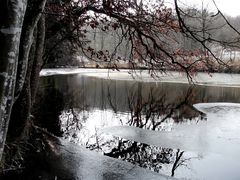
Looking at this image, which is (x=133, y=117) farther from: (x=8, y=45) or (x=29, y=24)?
(x=8, y=45)

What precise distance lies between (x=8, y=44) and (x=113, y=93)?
1667 centimetres

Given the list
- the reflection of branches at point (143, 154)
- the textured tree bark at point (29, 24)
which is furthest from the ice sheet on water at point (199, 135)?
the textured tree bark at point (29, 24)

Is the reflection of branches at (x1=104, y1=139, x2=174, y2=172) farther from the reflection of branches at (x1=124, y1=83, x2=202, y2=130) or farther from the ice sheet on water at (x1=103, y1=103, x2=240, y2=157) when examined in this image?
the reflection of branches at (x1=124, y1=83, x2=202, y2=130)

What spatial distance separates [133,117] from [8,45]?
10.2 metres

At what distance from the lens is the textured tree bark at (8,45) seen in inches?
98.4

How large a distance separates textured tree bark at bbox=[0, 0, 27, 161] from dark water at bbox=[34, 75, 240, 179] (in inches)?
185

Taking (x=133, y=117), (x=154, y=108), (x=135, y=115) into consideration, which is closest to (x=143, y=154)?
(x=133, y=117)

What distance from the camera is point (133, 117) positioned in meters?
12.5

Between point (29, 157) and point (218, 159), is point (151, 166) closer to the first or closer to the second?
point (218, 159)

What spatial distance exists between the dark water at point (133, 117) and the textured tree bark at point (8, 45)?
4.70 m

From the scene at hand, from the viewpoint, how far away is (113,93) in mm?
19156

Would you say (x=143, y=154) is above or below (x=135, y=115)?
below

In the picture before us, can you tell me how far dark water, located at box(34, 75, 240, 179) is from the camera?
7371 millimetres

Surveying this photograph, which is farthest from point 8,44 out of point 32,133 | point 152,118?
point 152,118
